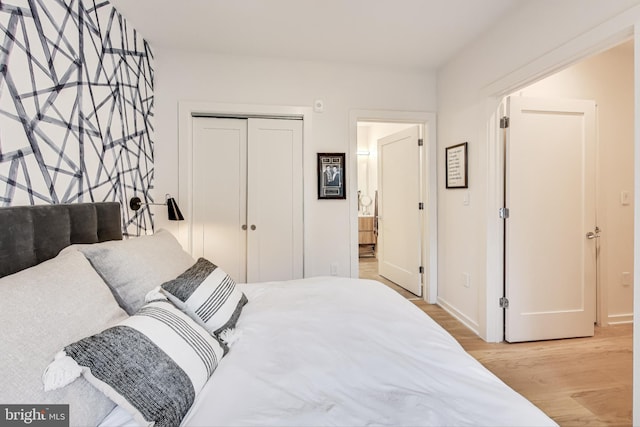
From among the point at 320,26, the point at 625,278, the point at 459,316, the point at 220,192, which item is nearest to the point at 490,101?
the point at 320,26

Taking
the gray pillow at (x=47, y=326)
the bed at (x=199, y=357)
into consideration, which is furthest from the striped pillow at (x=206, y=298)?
the gray pillow at (x=47, y=326)

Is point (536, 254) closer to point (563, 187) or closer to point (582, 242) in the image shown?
point (582, 242)

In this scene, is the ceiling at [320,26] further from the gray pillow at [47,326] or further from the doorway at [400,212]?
the gray pillow at [47,326]

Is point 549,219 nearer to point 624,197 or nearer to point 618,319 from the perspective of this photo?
point 624,197

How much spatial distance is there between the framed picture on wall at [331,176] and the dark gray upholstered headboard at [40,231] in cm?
196

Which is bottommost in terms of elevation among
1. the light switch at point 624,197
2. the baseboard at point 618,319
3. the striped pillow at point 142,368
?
the baseboard at point 618,319

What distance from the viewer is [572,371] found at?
2146 millimetres

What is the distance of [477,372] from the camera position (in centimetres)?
99

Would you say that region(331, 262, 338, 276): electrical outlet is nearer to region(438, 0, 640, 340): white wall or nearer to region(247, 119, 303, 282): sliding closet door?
region(247, 119, 303, 282): sliding closet door

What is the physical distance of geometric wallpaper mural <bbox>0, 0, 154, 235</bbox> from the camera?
4.39ft

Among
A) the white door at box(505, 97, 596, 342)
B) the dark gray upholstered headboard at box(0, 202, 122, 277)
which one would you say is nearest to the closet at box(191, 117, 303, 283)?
the dark gray upholstered headboard at box(0, 202, 122, 277)

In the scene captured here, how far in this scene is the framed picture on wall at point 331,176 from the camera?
3.17 m

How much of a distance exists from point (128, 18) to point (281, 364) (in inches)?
110

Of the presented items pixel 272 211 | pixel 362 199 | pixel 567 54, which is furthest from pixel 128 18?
pixel 362 199
